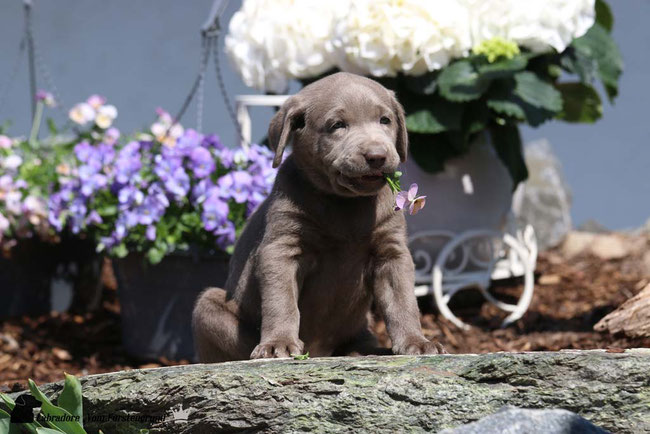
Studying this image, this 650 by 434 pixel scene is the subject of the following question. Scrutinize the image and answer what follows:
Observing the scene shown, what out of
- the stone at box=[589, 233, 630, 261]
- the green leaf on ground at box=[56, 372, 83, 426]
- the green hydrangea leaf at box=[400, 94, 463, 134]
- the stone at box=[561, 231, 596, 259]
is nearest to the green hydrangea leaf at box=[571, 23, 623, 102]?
the green hydrangea leaf at box=[400, 94, 463, 134]

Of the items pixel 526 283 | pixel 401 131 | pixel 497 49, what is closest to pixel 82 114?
pixel 497 49

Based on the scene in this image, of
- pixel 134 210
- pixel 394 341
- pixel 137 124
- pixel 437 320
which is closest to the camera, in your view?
pixel 394 341

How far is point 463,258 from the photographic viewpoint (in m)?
5.59

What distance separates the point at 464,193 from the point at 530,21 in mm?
1091

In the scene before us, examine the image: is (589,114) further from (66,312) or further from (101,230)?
(66,312)

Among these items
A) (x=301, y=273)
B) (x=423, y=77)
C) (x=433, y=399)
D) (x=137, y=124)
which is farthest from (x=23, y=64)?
(x=433, y=399)

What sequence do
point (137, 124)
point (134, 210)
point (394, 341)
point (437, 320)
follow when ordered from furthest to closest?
point (137, 124)
point (437, 320)
point (134, 210)
point (394, 341)

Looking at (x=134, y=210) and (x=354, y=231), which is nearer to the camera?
(x=354, y=231)

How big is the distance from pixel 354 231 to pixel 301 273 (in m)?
Answer: 0.24

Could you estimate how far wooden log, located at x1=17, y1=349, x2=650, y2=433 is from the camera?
2451 millimetres

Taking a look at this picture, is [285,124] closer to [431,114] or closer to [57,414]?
[57,414]

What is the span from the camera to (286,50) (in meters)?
5.25

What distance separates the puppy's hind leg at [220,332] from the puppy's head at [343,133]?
A: 0.64 meters

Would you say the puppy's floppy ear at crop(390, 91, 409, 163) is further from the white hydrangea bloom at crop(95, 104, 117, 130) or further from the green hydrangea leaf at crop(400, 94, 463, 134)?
the white hydrangea bloom at crop(95, 104, 117, 130)
